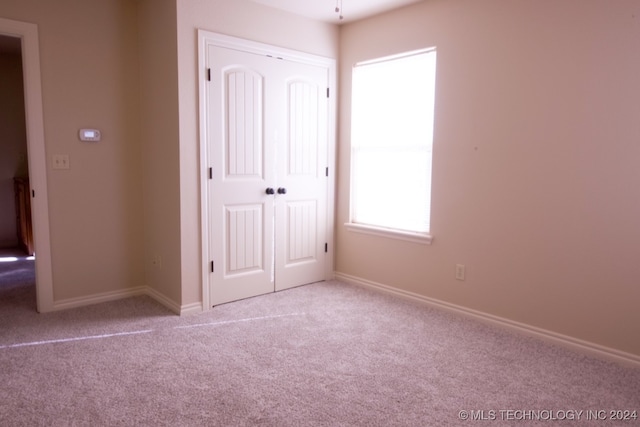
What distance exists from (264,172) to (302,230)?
0.72 m

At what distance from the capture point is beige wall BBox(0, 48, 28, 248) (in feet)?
18.3

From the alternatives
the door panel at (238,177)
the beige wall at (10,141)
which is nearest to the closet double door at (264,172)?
the door panel at (238,177)

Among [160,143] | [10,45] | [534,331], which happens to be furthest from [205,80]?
[10,45]

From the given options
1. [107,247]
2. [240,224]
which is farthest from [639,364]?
[107,247]

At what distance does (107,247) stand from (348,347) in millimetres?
2271

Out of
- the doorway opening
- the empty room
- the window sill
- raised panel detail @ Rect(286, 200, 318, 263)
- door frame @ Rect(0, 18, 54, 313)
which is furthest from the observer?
the doorway opening

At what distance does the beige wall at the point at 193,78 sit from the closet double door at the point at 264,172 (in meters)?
0.13

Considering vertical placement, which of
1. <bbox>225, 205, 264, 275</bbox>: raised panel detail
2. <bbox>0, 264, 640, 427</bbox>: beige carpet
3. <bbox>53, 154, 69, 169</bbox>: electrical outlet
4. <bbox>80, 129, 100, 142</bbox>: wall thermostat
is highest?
<bbox>80, 129, 100, 142</bbox>: wall thermostat

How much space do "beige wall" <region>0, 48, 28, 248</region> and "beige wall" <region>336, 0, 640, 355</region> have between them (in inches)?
195

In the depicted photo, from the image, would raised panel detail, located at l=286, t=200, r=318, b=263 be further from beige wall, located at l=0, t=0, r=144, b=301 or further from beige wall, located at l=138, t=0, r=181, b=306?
beige wall, located at l=0, t=0, r=144, b=301

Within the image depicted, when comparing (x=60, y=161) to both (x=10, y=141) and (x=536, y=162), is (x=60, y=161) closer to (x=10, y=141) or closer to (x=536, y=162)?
(x=10, y=141)

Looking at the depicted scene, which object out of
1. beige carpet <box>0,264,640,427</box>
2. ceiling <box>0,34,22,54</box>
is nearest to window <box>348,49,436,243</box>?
beige carpet <box>0,264,640,427</box>

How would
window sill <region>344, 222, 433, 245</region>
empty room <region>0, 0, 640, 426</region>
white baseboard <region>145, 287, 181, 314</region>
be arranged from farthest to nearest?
window sill <region>344, 222, 433, 245</region>, white baseboard <region>145, 287, 181, 314</region>, empty room <region>0, 0, 640, 426</region>

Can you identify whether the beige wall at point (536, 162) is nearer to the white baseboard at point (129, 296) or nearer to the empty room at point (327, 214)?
the empty room at point (327, 214)
